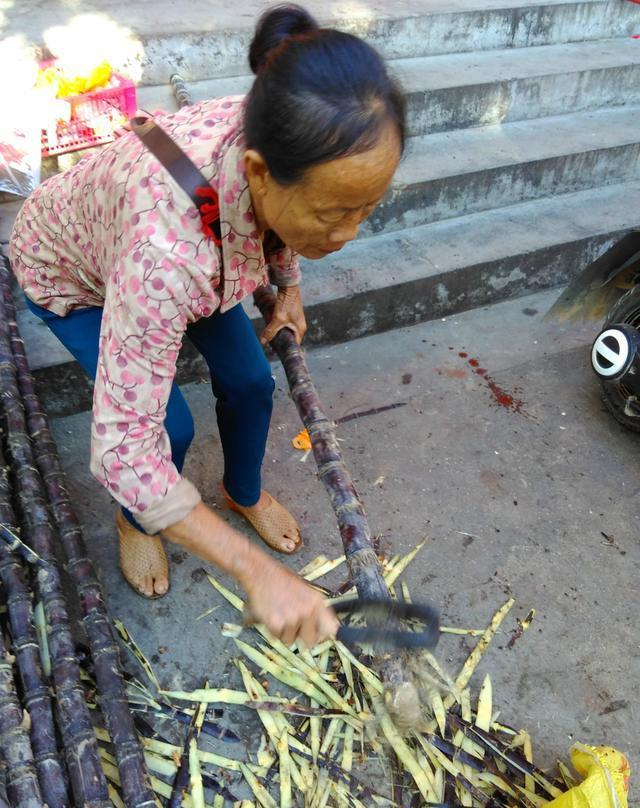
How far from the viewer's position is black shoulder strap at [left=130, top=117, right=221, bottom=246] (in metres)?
1.40

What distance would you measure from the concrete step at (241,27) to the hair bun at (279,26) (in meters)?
2.65

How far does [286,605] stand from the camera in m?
1.46

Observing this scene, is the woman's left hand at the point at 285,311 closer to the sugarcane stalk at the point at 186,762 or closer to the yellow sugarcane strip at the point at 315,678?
the yellow sugarcane strip at the point at 315,678

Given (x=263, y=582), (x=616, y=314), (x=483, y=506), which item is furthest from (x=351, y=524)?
(x=616, y=314)

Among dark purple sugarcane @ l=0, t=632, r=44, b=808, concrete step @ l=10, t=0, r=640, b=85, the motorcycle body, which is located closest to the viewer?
dark purple sugarcane @ l=0, t=632, r=44, b=808

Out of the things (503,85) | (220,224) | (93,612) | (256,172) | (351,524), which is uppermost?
(256,172)

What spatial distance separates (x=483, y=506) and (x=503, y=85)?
120 inches

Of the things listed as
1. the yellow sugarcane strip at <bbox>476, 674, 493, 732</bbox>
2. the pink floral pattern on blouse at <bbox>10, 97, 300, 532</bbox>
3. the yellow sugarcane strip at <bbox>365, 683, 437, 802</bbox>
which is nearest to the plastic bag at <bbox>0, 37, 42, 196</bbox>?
the pink floral pattern on blouse at <bbox>10, 97, 300, 532</bbox>

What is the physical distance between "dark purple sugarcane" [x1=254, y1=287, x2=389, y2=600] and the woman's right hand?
0.22 metres

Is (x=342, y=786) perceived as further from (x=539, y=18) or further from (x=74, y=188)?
(x=539, y=18)

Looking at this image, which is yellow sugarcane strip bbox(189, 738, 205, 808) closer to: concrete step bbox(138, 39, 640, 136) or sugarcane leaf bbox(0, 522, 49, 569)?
sugarcane leaf bbox(0, 522, 49, 569)

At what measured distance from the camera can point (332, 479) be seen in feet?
6.33

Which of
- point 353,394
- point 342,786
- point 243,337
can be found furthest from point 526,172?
point 342,786

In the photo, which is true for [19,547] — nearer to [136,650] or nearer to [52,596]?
[52,596]
